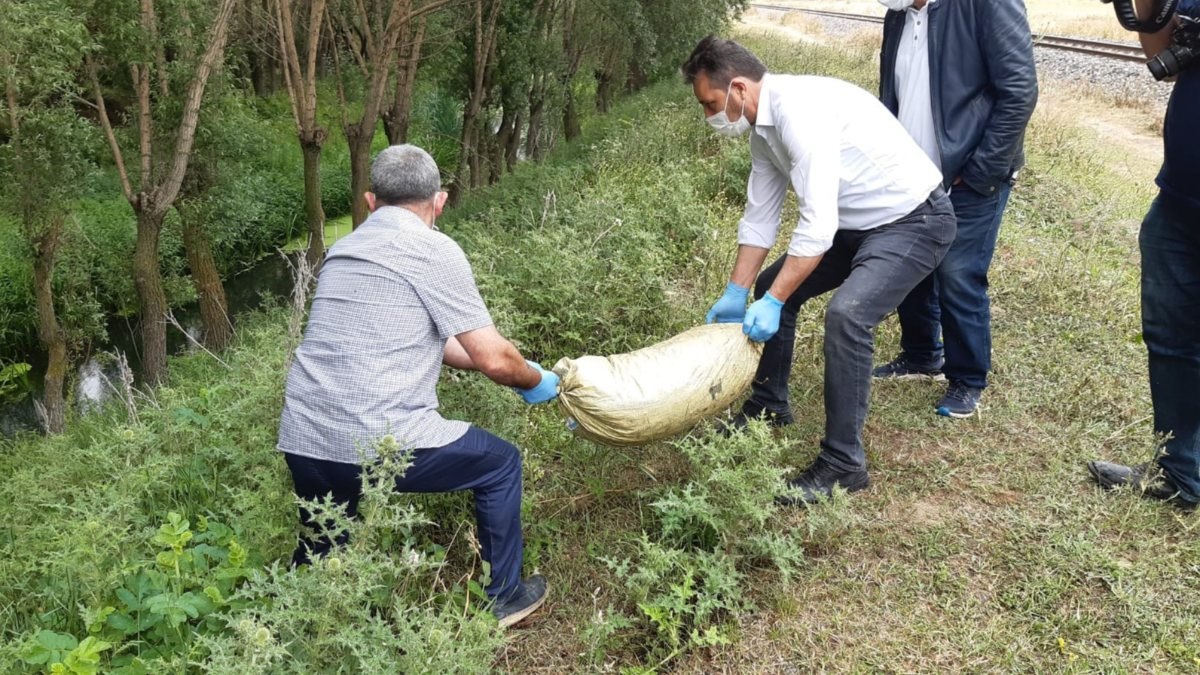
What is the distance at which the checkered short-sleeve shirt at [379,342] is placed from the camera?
7.76 ft

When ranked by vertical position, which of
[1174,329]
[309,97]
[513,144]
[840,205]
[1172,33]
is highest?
[1172,33]

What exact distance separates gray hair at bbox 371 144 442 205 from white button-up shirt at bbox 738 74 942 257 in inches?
47.6

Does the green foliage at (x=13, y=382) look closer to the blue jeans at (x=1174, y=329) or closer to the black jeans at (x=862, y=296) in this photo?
the black jeans at (x=862, y=296)

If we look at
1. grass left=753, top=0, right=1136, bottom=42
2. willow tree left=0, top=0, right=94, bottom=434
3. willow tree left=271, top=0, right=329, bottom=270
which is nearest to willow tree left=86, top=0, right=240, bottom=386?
willow tree left=0, top=0, right=94, bottom=434

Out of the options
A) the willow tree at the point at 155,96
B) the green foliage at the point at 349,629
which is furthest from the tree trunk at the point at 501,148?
the green foliage at the point at 349,629

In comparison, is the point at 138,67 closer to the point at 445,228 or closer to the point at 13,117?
the point at 13,117

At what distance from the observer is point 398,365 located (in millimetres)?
2406

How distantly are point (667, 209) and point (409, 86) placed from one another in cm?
545

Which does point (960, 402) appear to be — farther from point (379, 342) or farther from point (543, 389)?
point (379, 342)

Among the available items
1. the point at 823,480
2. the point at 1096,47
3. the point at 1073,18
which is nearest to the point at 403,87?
the point at 823,480

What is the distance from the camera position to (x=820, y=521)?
268 centimetres

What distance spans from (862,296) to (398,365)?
1620mm

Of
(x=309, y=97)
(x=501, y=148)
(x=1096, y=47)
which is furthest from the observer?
(x=1096, y=47)

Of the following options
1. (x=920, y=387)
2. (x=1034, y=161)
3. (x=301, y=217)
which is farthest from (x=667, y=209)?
(x=301, y=217)
